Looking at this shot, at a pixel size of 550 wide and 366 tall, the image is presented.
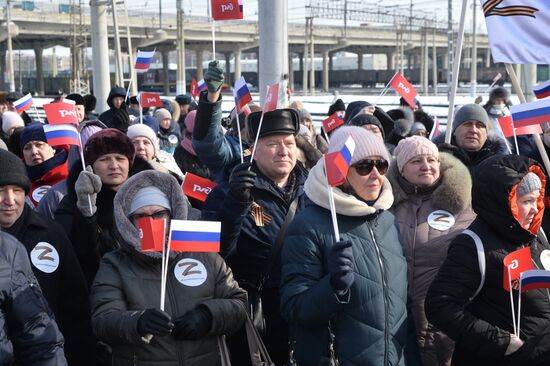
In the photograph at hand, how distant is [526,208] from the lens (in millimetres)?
3330

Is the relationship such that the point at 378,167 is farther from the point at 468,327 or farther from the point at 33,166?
the point at 33,166

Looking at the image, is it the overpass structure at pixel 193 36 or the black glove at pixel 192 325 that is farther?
the overpass structure at pixel 193 36

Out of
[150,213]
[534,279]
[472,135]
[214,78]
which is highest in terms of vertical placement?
[214,78]

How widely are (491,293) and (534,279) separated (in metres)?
0.20

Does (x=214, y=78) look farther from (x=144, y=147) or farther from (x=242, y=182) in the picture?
(x=144, y=147)

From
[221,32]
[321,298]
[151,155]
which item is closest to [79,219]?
[321,298]

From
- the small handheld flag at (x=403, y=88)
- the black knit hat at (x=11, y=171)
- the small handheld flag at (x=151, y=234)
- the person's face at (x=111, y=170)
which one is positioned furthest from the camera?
the small handheld flag at (x=403, y=88)

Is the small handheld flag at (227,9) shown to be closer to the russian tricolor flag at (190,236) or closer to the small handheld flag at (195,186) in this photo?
the small handheld flag at (195,186)

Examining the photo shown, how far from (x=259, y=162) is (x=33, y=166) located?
217 centimetres

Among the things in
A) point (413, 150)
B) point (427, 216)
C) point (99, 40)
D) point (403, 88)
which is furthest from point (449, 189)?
point (99, 40)

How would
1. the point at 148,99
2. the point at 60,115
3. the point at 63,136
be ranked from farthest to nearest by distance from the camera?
the point at 148,99
the point at 60,115
the point at 63,136

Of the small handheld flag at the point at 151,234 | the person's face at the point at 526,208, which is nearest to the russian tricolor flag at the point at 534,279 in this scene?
the person's face at the point at 526,208

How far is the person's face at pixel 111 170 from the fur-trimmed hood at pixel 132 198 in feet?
2.79

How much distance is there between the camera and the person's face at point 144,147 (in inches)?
235
